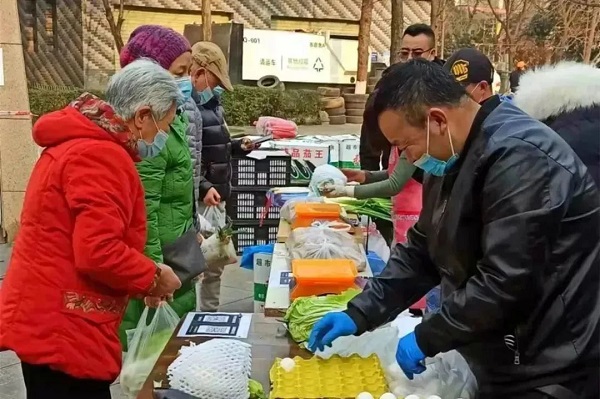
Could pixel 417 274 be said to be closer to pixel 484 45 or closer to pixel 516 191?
pixel 516 191

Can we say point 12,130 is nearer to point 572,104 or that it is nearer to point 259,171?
point 259,171

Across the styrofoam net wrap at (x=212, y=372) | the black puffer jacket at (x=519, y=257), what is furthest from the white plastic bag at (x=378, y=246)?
the black puffer jacket at (x=519, y=257)

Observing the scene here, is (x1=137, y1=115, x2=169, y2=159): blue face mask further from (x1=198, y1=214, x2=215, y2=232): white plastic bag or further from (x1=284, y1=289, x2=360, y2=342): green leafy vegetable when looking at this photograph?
(x1=198, y1=214, x2=215, y2=232): white plastic bag

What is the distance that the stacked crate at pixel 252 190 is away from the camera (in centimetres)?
681

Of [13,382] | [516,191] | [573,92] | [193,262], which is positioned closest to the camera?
[516,191]

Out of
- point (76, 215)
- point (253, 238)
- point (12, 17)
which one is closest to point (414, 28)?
point (253, 238)

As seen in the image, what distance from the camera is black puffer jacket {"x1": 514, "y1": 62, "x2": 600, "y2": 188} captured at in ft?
9.05

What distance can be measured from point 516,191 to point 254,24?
26.0 metres

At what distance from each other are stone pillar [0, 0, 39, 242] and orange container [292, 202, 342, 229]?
166 inches

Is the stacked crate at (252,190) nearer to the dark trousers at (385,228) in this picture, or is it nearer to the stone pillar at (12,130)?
the dark trousers at (385,228)

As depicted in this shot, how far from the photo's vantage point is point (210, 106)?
16.6 feet

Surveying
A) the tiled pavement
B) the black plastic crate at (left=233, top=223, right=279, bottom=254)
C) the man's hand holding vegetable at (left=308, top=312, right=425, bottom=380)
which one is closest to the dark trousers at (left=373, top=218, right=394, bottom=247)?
the tiled pavement

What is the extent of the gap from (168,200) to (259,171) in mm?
3415

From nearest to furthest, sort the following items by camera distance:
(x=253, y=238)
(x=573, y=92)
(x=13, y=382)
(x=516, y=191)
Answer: (x=516, y=191), (x=573, y=92), (x=13, y=382), (x=253, y=238)
